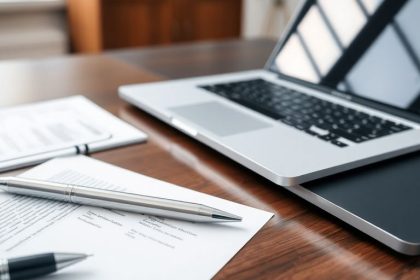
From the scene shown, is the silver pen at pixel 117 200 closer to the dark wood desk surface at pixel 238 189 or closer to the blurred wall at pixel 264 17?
the dark wood desk surface at pixel 238 189

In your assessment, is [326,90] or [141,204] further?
[326,90]

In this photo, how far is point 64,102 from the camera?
72cm

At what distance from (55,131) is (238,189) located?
0.89 feet

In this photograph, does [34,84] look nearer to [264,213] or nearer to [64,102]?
[64,102]

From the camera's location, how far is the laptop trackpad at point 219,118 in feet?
1.80

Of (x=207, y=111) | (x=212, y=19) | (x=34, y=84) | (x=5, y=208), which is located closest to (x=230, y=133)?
(x=207, y=111)

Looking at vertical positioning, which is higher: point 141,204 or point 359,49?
point 359,49

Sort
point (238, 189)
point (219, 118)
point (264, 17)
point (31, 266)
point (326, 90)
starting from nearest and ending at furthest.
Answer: point (31, 266) → point (238, 189) → point (219, 118) → point (326, 90) → point (264, 17)

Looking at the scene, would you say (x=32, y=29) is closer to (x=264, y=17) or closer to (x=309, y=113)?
(x=264, y=17)

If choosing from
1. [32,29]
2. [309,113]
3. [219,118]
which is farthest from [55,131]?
[32,29]

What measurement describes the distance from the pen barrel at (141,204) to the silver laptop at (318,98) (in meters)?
0.09

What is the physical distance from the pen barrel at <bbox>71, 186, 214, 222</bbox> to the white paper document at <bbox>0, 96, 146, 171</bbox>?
0.13 meters

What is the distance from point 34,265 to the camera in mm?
312

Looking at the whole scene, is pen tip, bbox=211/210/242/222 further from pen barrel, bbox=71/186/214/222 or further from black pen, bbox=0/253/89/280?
black pen, bbox=0/253/89/280
